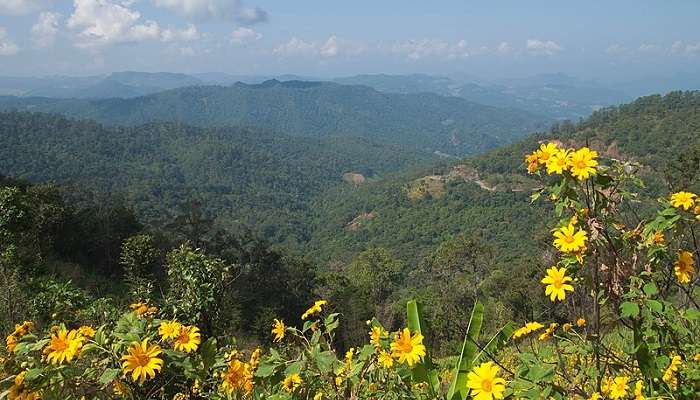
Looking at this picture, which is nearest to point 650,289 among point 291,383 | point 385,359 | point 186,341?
point 385,359

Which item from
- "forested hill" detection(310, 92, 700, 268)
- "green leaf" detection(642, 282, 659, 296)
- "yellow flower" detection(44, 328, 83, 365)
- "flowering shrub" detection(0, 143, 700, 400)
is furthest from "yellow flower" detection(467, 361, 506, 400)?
"forested hill" detection(310, 92, 700, 268)

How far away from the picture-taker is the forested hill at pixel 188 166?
95438mm

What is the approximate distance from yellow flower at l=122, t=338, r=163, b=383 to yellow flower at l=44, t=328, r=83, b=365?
151 millimetres

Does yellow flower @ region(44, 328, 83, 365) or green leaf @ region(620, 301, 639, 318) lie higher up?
green leaf @ region(620, 301, 639, 318)

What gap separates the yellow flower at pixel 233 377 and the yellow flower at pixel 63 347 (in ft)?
1.88

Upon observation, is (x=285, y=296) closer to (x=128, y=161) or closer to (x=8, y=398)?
(x=8, y=398)

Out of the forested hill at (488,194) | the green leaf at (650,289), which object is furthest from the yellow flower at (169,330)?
the forested hill at (488,194)

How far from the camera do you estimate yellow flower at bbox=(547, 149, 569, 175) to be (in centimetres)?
152

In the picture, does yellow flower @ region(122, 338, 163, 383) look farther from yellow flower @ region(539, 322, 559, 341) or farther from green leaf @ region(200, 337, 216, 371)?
yellow flower @ region(539, 322, 559, 341)

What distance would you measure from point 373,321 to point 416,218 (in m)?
81.7

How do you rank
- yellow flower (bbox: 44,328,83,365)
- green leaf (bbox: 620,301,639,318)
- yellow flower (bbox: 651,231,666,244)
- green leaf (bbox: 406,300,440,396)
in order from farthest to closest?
green leaf (bbox: 406,300,440,396), yellow flower (bbox: 651,231,666,244), yellow flower (bbox: 44,328,83,365), green leaf (bbox: 620,301,639,318)

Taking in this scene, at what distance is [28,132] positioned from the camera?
11638 cm

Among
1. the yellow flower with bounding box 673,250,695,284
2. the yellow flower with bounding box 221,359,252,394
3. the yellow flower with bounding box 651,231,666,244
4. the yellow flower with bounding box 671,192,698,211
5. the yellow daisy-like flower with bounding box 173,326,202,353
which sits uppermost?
the yellow flower with bounding box 671,192,698,211

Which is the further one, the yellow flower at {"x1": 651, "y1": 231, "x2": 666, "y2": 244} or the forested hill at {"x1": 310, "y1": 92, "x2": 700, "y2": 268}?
the forested hill at {"x1": 310, "y1": 92, "x2": 700, "y2": 268}
